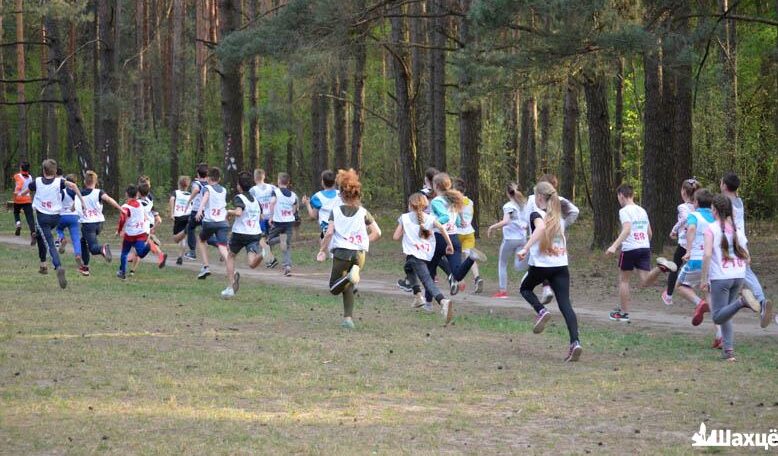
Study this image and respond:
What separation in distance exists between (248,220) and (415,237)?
13.4 ft

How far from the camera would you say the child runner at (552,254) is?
11680 millimetres

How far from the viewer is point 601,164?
26125mm

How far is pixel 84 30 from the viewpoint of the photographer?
56562 millimetres

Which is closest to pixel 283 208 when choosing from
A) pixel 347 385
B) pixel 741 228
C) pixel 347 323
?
pixel 347 323

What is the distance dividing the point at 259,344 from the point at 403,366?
2.11m

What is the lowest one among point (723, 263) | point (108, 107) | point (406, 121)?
point (723, 263)

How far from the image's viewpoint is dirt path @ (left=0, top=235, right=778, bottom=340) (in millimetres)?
15081

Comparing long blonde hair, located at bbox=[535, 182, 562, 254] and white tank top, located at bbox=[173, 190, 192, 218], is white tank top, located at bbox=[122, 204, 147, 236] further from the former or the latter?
long blonde hair, located at bbox=[535, 182, 562, 254]

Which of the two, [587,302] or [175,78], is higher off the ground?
[175,78]

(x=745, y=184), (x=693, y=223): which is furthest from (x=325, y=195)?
(x=745, y=184)

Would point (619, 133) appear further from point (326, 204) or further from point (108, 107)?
point (326, 204)

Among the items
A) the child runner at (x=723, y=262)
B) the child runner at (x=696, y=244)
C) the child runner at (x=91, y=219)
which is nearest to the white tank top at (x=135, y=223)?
the child runner at (x=91, y=219)

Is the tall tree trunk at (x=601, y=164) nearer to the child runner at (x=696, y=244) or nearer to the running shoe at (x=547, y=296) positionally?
the running shoe at (x=547, y=296)

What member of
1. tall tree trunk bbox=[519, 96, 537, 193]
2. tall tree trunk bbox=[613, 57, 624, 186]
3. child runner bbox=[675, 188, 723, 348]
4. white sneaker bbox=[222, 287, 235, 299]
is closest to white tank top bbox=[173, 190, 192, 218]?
white sneaker bbox=[222, 287, 235, 299]
